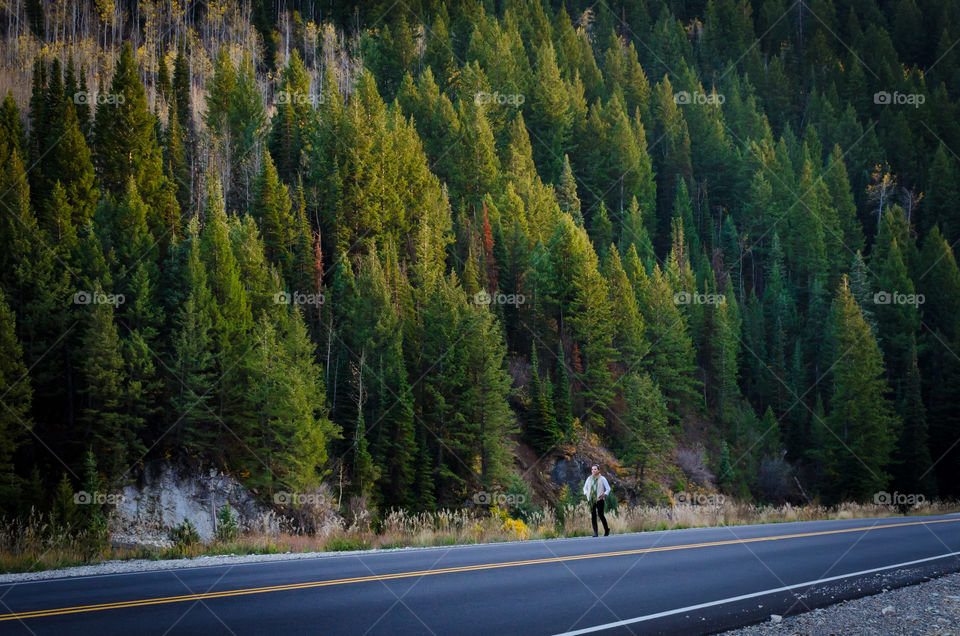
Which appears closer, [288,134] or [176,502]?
[176,502]

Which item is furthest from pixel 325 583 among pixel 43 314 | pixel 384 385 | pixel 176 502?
pixel 43 314

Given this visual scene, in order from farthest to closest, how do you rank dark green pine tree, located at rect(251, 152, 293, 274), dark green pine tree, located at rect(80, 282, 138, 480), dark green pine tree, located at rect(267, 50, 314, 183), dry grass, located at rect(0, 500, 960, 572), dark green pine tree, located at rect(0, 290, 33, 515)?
1. dark green pine tree, located at rect(267, 50, 314, 183)
2. dark green pine tree, located at rect(251, 152, 293, 274)
3. dark green pine tree, located at rect(80, 282, 138, 480)
4. dark green pine tree, located at rect(0, 290, 33, 515)
5. dry grass, located at rect(0, 500, 960, 572)

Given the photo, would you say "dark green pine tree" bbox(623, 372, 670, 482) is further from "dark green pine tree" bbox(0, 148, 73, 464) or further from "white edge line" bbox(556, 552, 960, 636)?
"white edge line" bbox(556, 552, 960, 636)

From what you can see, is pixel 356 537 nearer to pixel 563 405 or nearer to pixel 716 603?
pixel 716 603

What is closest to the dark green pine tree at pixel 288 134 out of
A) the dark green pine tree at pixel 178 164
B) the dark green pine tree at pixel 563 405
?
the dark green pine tree at pixel 178 164

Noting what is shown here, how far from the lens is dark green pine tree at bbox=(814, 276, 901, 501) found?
160ft

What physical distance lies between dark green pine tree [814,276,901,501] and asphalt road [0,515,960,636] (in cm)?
4108

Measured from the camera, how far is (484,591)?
783cm

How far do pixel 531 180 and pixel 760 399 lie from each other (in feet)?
95.3

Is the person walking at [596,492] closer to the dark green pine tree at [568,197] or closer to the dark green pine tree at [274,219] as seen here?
the dark green pine tree at [274,219]

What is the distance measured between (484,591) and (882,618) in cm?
408

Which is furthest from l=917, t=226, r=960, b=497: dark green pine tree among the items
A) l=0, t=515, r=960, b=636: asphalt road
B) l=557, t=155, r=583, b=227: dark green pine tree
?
l=0, t=515, r=960, b=636: asphalt road

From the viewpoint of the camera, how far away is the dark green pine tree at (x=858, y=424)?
48.6m

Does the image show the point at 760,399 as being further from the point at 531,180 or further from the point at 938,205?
the point at 938,205
